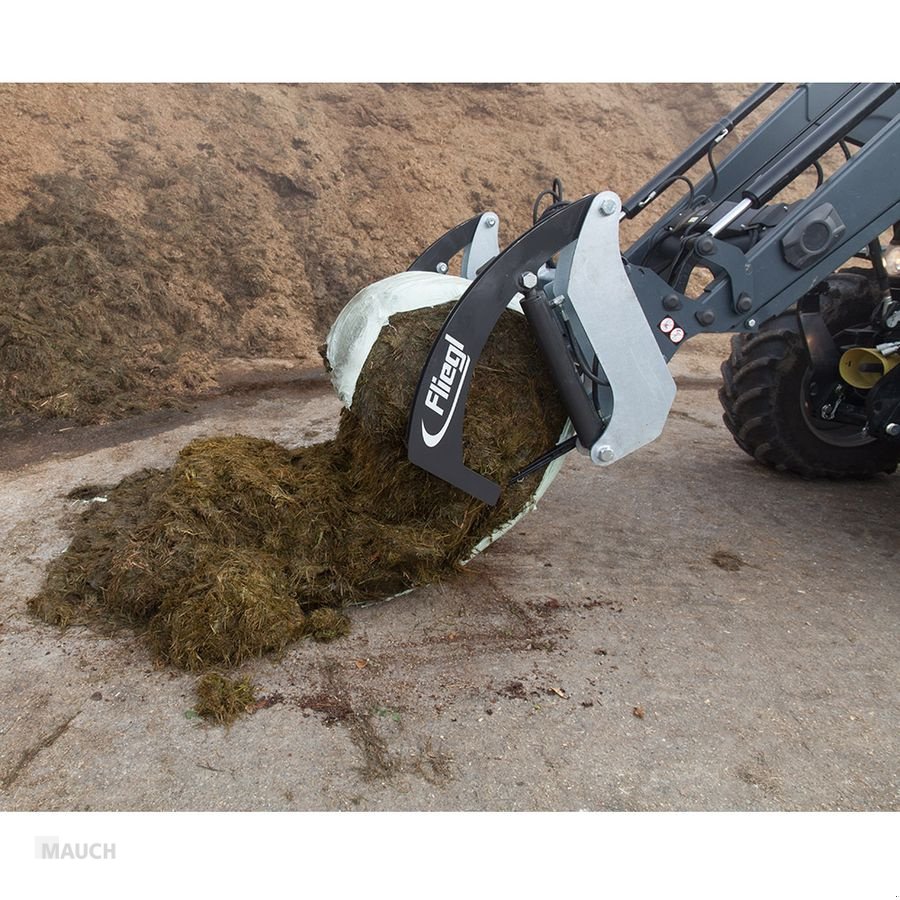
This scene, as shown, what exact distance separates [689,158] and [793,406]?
160cm

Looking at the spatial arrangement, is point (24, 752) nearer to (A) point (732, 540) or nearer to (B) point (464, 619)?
(B) point (464, 619)

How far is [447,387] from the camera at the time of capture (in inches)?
115

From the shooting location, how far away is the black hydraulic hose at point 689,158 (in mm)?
4043

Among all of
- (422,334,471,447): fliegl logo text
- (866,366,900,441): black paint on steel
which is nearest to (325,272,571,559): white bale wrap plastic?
(422,334,471,447): fliegl logo text

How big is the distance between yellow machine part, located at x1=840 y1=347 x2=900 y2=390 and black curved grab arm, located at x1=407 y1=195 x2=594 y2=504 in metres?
2.14

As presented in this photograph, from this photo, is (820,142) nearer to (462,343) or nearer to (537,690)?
(462,343)

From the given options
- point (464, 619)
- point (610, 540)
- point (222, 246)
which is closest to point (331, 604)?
point (464, 619)

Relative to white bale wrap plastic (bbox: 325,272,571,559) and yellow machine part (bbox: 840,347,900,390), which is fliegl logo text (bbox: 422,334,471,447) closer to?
white bale wrap plastic (bbox: 325,272,571,559)

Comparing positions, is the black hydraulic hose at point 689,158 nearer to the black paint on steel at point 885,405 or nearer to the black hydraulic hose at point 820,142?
the black hydraulic hose at point 820,142

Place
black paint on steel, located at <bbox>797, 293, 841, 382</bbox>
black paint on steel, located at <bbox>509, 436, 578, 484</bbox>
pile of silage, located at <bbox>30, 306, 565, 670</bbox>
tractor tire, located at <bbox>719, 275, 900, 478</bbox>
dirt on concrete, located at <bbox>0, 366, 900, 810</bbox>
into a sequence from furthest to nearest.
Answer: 1. tractor tire, located at <bbox>719, 275, 900, 478</bbox>
2. black paint on steel, located at <bbox>797, 293, 841, 382</bbox>
3. black paint on steel, located at <bbox>509, 436, 578, 484</bbox>
4. pile of silage, located at <bbox>30, 306, 565, 670</bbox>
5. dirt on concrete, located at <bbox>0, 366, 900, 810</bbox>

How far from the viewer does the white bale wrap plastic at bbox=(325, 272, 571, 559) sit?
10.9 feet

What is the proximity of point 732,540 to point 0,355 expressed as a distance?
16.5ft

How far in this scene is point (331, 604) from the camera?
3279mm

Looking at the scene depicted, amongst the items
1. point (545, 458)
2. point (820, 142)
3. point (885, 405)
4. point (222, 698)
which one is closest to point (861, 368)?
point (885, 405)
